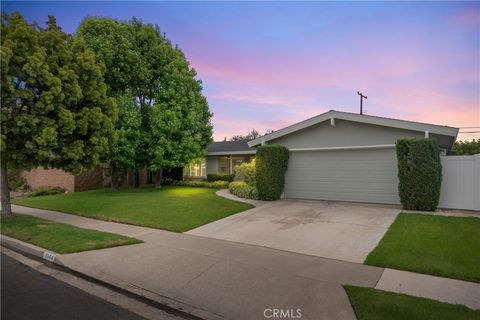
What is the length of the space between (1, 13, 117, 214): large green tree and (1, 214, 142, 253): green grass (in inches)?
75.3

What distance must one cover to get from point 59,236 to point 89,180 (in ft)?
50.1

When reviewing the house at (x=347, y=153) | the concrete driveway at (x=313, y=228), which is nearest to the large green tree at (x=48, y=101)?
the concrete driveway at (x=313, y=228)

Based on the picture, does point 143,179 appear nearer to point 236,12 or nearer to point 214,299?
point 236,12

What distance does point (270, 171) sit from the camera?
13.5 m

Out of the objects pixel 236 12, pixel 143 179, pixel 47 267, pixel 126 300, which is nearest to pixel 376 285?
pixel 126 300

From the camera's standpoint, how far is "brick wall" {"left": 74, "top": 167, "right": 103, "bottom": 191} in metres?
21.5

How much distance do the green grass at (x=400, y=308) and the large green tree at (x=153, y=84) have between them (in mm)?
14706

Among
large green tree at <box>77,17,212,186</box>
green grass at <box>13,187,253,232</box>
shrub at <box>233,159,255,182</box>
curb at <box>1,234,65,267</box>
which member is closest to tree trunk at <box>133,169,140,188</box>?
large green tree at <box>77,17,212,186</box>

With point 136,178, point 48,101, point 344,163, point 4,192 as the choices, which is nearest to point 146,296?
point 48,101

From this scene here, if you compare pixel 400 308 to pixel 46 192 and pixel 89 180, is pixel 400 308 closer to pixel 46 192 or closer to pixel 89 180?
pixel 89 180

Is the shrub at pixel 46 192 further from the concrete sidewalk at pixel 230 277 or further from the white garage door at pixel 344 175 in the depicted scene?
the concrete sidewalk at pixel 230 277

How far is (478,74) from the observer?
1296cm

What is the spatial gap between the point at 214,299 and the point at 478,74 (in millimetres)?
14399

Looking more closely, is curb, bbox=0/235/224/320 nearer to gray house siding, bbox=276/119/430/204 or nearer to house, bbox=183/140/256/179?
gray house siding, bbox=276/119/430/204
